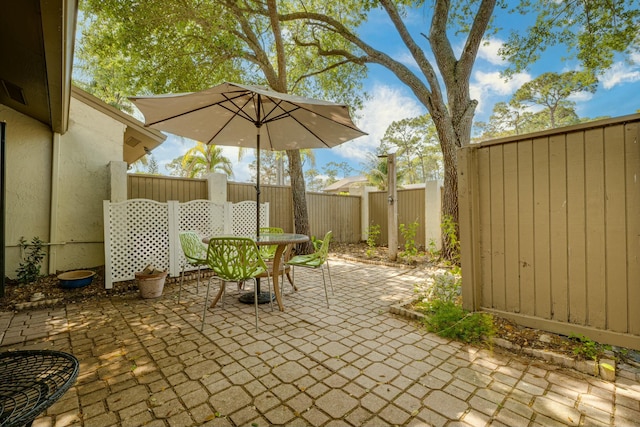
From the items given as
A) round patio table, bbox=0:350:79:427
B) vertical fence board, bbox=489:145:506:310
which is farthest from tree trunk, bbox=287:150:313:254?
round patio table, bbox=0:350:79:427

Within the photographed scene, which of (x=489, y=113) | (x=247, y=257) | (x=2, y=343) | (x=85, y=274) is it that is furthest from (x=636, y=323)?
(x=489, y=113)

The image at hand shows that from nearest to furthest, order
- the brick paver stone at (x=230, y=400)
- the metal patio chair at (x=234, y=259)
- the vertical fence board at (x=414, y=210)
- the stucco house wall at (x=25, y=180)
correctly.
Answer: the brick paver stone at (x=230, y=400), the metal patio chair at (x=234, y=259), the stucco house wall at (x=25, y=180), the vertical fence board at (x=414, y=210)

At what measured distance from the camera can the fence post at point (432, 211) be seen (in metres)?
6.58

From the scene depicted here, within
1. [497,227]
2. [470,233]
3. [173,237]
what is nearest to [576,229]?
[497,227]

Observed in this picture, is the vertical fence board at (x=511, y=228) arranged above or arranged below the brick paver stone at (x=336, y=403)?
above

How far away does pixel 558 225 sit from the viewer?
7.47ft

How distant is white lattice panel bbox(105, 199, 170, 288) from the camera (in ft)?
13.1

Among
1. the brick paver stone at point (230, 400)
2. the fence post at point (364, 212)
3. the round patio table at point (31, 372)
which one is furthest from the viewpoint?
the fence post at point (364, 212)

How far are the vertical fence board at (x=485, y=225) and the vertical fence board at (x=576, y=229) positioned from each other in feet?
1.85

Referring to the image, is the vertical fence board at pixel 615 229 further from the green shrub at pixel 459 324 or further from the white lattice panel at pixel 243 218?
the white lattice panel at pixel 243 218

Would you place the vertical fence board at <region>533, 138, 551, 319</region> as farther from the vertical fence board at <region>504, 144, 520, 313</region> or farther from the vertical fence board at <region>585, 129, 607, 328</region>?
the vertical fence board at <region>585, 129, 607, 328</region>

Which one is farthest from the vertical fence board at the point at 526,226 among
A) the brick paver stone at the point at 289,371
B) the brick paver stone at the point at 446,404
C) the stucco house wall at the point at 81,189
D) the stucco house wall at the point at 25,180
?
the stucco house wall at the point at 25,180

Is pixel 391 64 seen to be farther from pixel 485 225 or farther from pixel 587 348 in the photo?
pixel 587 348

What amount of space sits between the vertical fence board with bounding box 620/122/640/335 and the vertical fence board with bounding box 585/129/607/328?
13 cm
